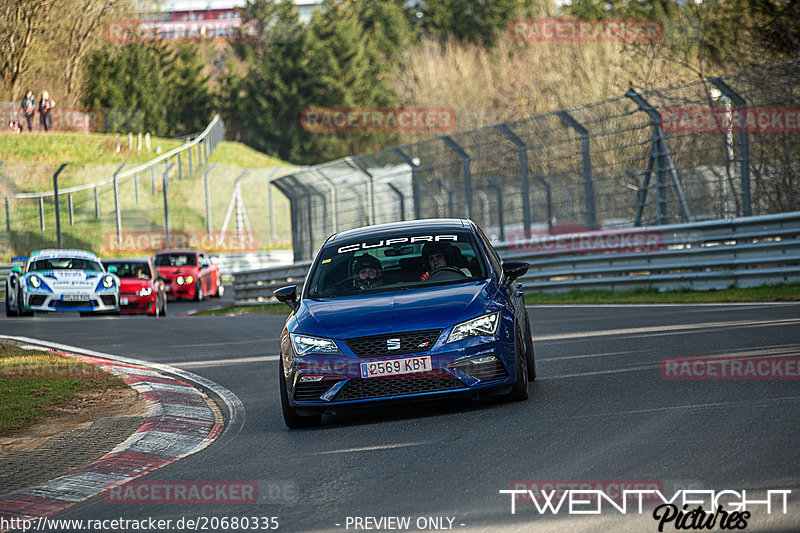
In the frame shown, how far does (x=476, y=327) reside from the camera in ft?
25.0

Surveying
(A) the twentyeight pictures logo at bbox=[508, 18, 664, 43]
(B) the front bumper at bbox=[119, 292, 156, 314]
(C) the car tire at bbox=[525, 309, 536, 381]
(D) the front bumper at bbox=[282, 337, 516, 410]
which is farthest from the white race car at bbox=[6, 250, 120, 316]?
(A) the twentyeight pictures logo at bbox=[508, 18, 664, 43]

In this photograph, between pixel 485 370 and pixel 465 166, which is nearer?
pixel 485 370

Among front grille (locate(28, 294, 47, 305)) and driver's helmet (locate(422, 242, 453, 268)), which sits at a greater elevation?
driver's helmet (locate(422, 242, 453, 268))

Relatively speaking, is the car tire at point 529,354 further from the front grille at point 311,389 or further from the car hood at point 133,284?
the car hood at point 133,284

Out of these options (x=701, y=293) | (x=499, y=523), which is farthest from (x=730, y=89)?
(x=499, y=523)

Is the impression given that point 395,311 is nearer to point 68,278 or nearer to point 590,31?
point 68,278

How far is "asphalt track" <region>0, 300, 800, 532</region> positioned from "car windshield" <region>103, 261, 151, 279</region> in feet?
43.4

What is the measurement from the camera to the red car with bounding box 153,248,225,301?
29.3 m

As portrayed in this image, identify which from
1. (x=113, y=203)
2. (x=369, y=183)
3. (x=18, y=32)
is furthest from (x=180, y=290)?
(x=18, y=32)

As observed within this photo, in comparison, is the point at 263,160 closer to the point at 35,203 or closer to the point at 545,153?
the point at 35,203

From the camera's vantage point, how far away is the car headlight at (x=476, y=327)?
7.52 metres

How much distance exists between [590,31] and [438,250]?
49.8m

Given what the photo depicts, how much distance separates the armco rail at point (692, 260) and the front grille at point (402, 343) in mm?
9948

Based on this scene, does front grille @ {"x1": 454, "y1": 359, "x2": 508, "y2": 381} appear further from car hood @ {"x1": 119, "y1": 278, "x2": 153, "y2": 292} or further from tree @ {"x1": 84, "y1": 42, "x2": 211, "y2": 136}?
tree @ {"x1": 84, "y1": 42, "x2": 211, "y2": 136}
